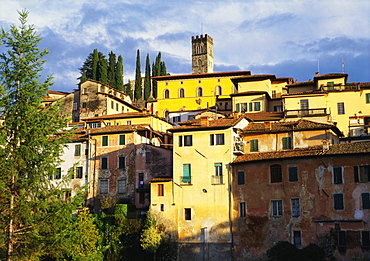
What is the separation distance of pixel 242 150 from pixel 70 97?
39480 mm

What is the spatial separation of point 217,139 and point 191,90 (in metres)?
36.9

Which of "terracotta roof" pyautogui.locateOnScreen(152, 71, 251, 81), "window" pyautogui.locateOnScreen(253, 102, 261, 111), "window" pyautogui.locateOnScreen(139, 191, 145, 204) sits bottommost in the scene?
"window" pyautogui.locateOnScreen(139, 191, 145, 204)

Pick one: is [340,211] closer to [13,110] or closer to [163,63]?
[13,110]

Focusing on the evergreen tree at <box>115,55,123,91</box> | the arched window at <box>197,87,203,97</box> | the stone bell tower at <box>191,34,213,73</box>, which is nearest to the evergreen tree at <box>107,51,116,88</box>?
the evergreen tree at <box>115,55,123,91</box>

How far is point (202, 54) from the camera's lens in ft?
439

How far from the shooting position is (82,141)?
5712cm

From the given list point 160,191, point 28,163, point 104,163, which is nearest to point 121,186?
point 104,163

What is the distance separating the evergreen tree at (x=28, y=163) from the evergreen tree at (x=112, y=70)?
73357 millimetres

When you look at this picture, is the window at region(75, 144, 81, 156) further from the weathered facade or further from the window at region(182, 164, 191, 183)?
the weathered facade

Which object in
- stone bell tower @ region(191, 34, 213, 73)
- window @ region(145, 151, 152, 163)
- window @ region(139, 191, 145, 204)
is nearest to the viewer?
window @ region(139, 191, 145, 204)

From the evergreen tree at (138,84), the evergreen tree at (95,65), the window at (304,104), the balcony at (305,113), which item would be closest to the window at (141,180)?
the balcony at (305,113)

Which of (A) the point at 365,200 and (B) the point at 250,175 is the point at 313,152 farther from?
(B) the point at 250,175

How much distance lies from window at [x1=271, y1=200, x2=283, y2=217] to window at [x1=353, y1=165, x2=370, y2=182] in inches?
250

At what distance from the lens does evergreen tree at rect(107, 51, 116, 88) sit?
96.9 m
